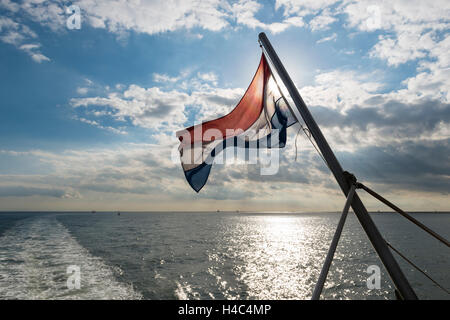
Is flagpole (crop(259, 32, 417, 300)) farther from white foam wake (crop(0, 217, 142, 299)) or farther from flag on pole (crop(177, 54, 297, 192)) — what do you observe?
white foam wake (crop(0, 217, 142, 299))

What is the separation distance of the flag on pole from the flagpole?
55.3 inches

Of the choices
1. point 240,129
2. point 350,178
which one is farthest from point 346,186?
point 240,129

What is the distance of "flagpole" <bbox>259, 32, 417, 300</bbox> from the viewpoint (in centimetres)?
378

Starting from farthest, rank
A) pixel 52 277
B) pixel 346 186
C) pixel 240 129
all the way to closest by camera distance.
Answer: pixel 52 277 < pixel 240 129 < pixel 346 186

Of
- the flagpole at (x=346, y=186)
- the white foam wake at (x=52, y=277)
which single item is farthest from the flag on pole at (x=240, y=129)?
the white foam wake at (x=52, y=277)

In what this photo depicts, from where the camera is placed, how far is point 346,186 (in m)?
4.40

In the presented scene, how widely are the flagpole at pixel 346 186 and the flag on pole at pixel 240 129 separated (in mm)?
1404

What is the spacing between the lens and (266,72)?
259 inches

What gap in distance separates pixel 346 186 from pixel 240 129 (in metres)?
3.08

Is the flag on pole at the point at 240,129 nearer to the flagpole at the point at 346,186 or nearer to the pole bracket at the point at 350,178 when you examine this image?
the flagpole at the point at 346,186

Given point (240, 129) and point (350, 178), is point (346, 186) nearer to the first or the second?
point (350, 178)
